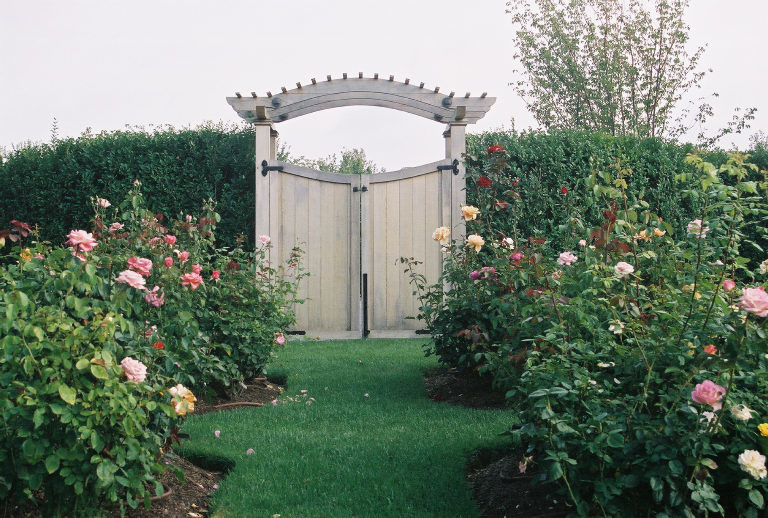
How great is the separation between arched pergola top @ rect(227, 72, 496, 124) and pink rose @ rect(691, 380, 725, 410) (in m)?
5.62

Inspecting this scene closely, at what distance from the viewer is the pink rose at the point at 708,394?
1.88m

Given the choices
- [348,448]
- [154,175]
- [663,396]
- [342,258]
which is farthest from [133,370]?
[154,175]

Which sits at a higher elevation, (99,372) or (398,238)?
(398,238)

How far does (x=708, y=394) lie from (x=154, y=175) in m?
6.64

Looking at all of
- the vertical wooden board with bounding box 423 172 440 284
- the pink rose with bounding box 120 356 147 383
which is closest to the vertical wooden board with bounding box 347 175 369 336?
the vertical wooden board with bounding box 423 172 440 284

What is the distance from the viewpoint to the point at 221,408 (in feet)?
14.0

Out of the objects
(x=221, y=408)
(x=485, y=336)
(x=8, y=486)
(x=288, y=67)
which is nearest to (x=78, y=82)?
(x=288, y=67)

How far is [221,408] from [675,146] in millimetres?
6060

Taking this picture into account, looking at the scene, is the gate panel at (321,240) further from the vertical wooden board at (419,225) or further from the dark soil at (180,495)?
the dark soil at (180,495)

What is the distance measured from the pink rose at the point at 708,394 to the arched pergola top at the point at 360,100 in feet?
18.4

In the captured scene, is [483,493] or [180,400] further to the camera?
[483,493]

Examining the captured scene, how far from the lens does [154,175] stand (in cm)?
738

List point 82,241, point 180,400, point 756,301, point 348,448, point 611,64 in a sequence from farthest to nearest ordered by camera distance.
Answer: point 611,64, point 348,448, point 82,241, point 180,400, point 756,301

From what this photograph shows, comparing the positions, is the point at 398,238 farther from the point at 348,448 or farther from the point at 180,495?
the point at 180,495
